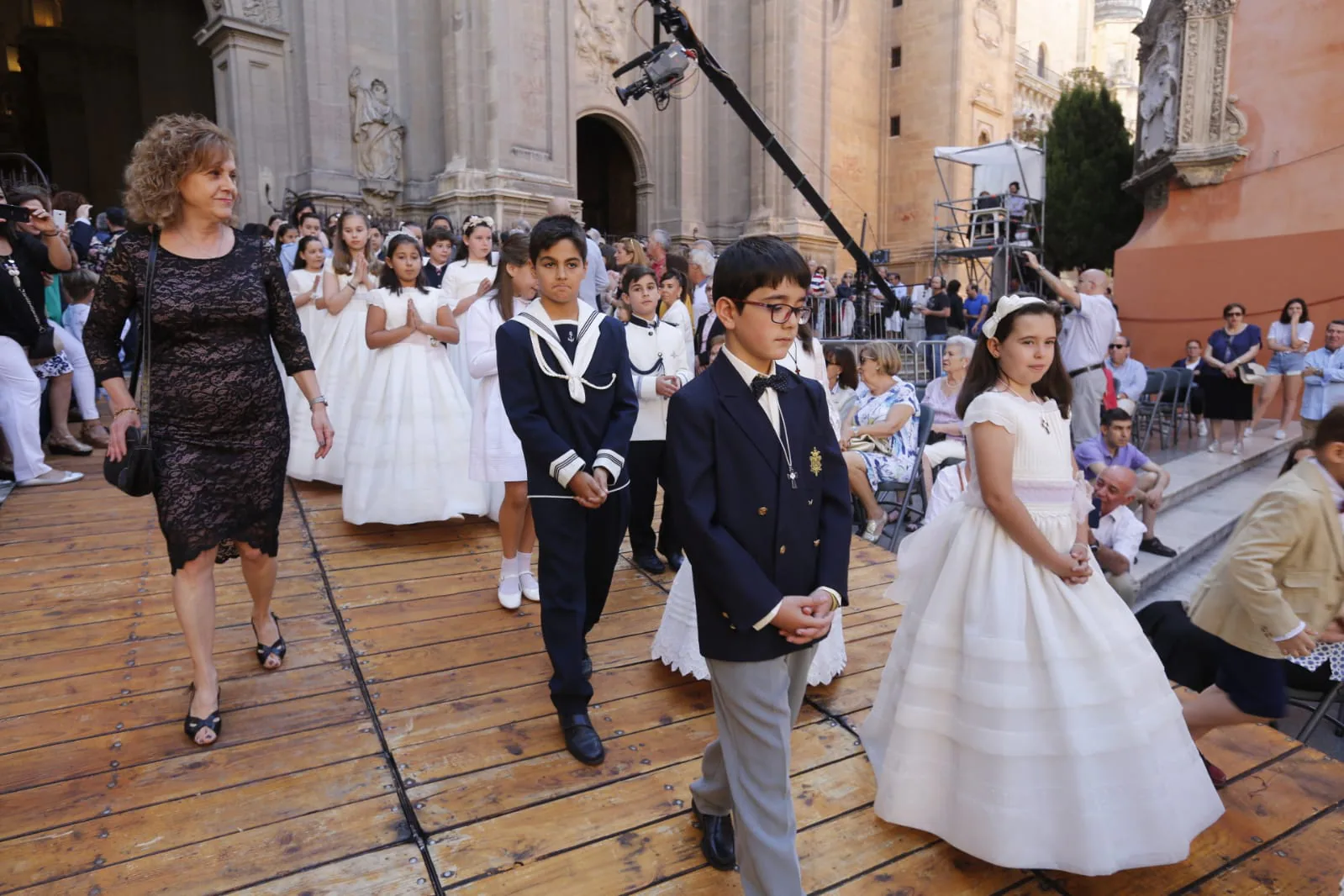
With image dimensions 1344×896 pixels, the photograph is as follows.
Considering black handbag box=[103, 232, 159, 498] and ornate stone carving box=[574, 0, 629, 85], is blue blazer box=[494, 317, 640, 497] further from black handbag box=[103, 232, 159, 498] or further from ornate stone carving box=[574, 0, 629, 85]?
ornate stone carving box=[574, 0, 629, 85]

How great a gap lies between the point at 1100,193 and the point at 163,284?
1023 inches

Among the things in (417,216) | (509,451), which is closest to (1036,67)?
(417,216)

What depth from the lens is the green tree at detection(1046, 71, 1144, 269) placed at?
76.7ft

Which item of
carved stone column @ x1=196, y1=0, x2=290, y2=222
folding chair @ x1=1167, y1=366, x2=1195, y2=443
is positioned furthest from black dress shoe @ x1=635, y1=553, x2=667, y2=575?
carved stone column @ x1=196, y1=0, x2=290, y2=222

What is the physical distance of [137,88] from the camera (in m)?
18.5

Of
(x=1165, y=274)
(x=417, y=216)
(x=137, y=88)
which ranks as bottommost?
(x=1165, y=274)

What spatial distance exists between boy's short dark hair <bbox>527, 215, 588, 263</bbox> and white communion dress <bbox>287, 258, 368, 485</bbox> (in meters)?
3.44

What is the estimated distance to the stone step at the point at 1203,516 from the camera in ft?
21.4

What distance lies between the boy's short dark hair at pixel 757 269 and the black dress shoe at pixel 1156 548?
5896 mm

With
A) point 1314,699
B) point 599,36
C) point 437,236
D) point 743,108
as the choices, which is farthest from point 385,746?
point 599,36

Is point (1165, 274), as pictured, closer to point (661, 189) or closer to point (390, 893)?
point (661, 189)

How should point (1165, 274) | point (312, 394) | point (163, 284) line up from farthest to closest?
point (1165, 274) → point (312, 394) → point (163, 284)

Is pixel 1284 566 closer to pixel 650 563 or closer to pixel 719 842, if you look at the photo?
pixel 719 842

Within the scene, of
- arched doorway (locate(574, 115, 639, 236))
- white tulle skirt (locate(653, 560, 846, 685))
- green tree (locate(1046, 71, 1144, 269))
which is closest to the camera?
white tulle skirt (locate(653, 560, 846, 685))
